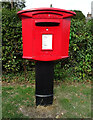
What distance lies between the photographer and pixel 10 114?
2479mm

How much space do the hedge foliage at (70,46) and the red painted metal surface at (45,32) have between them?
1.61 meters

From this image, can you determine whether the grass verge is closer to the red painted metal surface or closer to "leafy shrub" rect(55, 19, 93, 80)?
"leafy shrub" rect(55, 19, 93, 80)

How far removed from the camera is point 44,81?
2568mm

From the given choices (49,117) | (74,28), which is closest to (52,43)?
(49,117)

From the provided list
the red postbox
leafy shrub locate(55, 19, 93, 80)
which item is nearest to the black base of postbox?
the red postbox

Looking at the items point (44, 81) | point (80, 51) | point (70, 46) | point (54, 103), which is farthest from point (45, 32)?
point (80, 51)

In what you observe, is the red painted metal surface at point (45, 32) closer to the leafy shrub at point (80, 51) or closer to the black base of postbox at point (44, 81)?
the black base of postbox at point (44, 81)

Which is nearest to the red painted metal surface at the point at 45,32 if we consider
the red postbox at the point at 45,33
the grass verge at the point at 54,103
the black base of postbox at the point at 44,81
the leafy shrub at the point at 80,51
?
the red postbox at the point at 45,33

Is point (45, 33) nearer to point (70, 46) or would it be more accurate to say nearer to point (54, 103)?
point (54, 103)

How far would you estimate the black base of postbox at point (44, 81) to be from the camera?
251cm

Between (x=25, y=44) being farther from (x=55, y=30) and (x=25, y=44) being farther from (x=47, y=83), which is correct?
(x=47, y=83)

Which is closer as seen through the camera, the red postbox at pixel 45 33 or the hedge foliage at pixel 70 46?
the red postbox at pixel 45 33

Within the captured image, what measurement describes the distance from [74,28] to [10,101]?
8.62 feet

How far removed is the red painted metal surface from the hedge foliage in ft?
5.28
